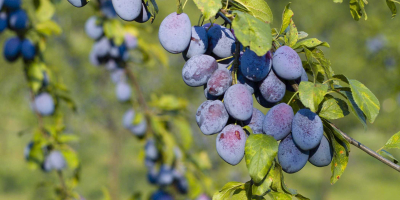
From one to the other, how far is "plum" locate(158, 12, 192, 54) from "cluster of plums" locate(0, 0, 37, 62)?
107cm

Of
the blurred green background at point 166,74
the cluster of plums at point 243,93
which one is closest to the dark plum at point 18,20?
the cluster of plums at point 243,93

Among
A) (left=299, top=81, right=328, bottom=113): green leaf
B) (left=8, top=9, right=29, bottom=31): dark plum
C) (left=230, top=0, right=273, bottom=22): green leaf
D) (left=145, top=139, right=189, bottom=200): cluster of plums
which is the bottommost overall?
(left=145, top=139, right=189, bottom=200): cluster of plums

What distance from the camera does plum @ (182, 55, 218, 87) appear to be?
0.68m

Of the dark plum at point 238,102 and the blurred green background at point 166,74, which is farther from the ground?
the dark plum at point 238,102

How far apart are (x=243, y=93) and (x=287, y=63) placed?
10 centimetres

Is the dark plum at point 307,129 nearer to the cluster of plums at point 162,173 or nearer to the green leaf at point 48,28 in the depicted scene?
the green leaf at point 48,28

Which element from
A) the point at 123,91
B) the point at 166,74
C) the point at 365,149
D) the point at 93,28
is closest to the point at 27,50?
the point at 93,28

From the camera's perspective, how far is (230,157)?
0.66 metres

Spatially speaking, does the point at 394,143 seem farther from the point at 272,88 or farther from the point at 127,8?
the point at 127,8

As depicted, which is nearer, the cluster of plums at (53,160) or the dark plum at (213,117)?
the dark plum at (213,117)

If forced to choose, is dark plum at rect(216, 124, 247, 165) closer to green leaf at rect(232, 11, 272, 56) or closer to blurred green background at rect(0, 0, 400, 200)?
green leaf at rect(232, 11, 272, 56)

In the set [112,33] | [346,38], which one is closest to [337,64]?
[346,38]

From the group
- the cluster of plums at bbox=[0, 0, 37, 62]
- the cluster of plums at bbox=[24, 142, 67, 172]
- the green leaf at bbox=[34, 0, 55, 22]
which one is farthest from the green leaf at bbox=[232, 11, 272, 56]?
the cluster of plums at bbox=[24, 142, 67, 172]

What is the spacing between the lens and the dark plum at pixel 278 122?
2.06 feet
